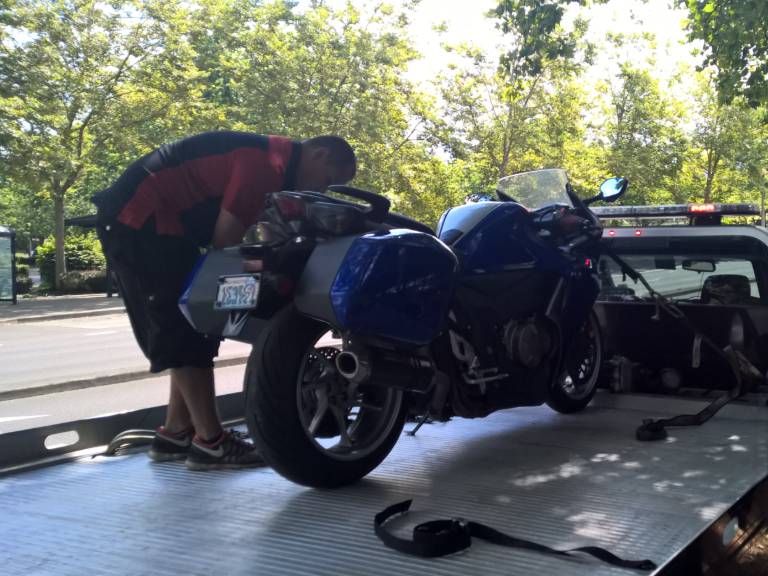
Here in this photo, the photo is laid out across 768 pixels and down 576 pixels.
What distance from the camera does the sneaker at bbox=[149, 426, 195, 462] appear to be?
3918 mm

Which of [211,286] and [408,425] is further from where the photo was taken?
[408,425]

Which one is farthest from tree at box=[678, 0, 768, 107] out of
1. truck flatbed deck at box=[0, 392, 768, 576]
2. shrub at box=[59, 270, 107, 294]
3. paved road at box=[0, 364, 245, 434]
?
shrub at box=[59, 270, 107, 294]

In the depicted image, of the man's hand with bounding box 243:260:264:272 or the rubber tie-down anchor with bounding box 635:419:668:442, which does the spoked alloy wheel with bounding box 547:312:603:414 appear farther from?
the man's hand with bounding box 243:260:264:272

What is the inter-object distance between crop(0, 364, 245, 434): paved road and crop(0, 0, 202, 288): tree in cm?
1530

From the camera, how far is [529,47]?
36.1 feet

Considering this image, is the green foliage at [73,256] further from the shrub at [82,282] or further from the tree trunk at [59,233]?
the tree trunk at [59,233]

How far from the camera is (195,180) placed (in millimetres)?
4094

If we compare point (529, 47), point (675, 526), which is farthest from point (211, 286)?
point (529, 47)

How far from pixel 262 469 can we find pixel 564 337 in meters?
1.79

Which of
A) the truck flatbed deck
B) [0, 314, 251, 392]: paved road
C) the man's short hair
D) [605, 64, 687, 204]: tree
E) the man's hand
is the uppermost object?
[605, 64, 687, 204]: tree

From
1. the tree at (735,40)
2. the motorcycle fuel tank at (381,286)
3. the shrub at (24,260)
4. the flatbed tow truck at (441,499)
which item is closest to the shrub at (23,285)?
the shrub at (24,260)

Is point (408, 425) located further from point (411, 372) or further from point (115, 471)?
point (115, 471)

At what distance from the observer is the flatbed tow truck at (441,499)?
251cm

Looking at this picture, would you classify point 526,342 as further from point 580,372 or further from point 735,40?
point 735,40
